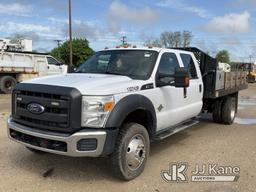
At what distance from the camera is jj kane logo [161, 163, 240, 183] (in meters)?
4.92

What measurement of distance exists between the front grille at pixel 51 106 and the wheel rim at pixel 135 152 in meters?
0.91

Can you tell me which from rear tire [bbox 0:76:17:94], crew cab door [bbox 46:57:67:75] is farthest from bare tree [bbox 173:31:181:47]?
rear tire [bbox 0:76:17:94]

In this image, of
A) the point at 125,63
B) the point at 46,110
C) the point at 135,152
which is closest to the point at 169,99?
the point at 125,63

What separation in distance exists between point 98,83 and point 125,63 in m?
1.22

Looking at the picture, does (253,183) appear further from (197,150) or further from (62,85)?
(62,85)

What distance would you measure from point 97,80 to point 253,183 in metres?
2.69

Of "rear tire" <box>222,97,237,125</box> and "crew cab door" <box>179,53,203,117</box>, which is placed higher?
"crew cab door" <box>179,53,203,117</box>

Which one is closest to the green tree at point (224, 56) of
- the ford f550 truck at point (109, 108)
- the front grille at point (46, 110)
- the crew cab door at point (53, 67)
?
the crew cab door at point (53, 67)

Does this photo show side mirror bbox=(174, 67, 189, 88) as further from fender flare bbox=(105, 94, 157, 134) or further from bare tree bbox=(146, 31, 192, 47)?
bare tree bbox=(146, 31, 192, 47)

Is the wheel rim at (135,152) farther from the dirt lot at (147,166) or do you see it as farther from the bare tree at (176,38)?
the bare tree at (176,38)

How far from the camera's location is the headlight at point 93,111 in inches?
168

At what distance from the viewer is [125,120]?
484 centimetres

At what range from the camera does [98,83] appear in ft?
15.0

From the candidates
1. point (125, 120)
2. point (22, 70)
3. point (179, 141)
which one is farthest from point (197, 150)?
point (22, 70)
